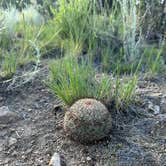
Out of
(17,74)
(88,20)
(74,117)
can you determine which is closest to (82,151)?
(74,117)

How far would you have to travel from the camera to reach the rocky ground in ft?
8.51

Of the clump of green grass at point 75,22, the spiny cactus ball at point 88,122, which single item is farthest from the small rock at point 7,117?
the clump of green grass at point 75,22

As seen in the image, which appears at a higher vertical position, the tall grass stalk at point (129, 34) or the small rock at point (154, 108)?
the tall grass stalk at point (129, 34)

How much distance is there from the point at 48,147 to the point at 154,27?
253 centimetres

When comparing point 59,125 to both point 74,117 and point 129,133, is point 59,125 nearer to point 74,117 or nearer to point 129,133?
point 74,117

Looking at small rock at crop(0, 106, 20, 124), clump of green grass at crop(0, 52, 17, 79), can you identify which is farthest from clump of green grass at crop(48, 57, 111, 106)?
clump of green grass at crop(0, 52, 17, 79)

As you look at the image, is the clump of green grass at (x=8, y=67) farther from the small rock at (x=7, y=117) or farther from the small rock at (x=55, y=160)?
the small rock at (x=55, y=160)

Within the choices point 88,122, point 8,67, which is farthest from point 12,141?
point 8,67

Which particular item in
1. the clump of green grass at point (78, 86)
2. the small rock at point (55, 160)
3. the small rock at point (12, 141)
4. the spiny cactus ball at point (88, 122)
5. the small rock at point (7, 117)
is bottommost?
the small rock at point (12, 141)

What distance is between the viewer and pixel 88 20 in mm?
4238

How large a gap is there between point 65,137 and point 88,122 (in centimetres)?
24

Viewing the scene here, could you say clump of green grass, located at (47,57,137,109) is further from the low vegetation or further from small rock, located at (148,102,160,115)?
small rock, located at (148,102,160,115)

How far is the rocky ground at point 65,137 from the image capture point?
2.59m

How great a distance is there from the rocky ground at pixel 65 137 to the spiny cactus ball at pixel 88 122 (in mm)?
75
